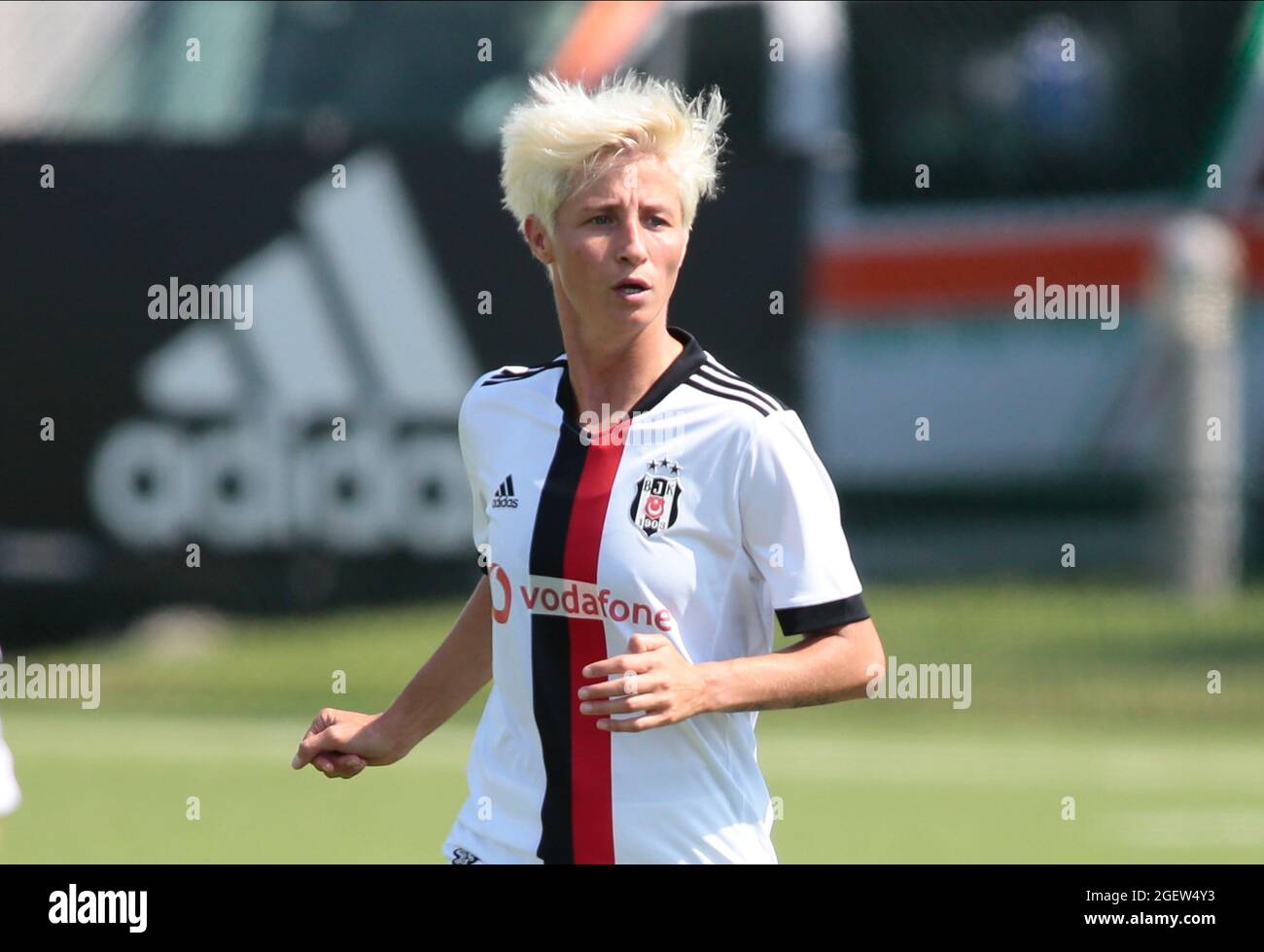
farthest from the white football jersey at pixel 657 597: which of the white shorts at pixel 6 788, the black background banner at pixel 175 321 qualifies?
the black background banner at pixel 175 321

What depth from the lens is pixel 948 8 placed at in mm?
16406

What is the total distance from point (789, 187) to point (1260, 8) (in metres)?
4.62

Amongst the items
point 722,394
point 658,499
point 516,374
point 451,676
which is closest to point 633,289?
point 722,394

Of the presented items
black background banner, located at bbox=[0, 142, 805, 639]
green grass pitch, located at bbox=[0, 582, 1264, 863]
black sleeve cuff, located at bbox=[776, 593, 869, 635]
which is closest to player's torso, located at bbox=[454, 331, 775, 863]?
black sleeve cuff, located at bbox=[776, 593, 869, 635]

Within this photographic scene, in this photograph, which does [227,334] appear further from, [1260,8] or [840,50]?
[1260,8]

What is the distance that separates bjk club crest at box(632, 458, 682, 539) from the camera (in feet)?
13.5

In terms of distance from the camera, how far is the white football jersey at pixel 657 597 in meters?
4.06

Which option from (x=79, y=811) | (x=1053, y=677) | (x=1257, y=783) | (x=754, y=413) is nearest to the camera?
(x=754, y=413)

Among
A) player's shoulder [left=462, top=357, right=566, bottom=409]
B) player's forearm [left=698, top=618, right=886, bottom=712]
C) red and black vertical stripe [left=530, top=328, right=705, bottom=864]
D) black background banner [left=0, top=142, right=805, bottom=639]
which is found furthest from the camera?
black background banner [left=0, top=142, right=805, bottom=639]

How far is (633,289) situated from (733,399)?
26 cm

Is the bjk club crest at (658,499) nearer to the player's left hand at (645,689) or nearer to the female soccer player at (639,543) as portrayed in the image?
the female soccer player at (639,543)

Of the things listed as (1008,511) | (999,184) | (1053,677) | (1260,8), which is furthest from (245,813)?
(1260,8)

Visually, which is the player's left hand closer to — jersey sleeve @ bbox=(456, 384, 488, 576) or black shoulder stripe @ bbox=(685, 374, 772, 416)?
black shoulder stripe @ bbox=(685, 374, 772, 416)

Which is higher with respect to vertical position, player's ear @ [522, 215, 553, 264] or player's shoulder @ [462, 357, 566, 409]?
player's ear @ [522, 215, 553, 264]
